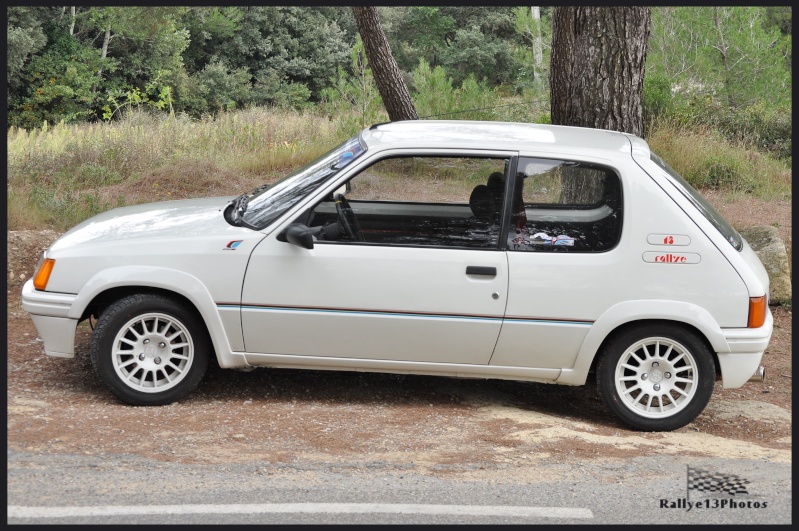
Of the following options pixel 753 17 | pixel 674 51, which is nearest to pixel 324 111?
pixel 674 51

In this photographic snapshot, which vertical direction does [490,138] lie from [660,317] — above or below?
above

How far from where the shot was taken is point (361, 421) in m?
6.41

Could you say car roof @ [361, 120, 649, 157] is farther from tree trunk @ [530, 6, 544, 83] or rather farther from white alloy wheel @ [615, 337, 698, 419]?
tree trunk @ [530, 6, 544, 83]

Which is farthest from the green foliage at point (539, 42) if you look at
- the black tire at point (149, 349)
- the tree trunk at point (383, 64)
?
the black tire at point (149, 349)

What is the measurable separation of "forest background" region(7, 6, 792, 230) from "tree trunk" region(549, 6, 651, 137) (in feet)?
18.5

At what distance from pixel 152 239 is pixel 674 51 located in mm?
18650

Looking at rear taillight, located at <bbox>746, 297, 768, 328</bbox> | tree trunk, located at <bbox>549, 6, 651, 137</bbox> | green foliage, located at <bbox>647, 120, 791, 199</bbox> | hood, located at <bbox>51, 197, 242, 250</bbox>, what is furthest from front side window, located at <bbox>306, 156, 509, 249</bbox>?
green foliage, located at <bbox>647, 120, 791, 199</bbox>

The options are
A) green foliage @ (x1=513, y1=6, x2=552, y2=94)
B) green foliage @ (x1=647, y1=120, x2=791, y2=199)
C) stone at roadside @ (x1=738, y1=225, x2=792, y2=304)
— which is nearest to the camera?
stone at roadside @ (x1=738, y1=225, x2=792, y2=304)

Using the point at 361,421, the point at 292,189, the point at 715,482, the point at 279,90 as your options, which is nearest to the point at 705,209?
the point at 715,482

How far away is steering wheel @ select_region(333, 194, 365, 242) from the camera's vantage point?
6.46 metres

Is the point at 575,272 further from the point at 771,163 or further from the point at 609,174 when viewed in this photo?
the point at 771,163

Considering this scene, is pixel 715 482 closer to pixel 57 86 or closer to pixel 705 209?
pixel 705 209

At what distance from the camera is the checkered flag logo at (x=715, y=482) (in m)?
5.39

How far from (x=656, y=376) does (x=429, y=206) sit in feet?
6.22
